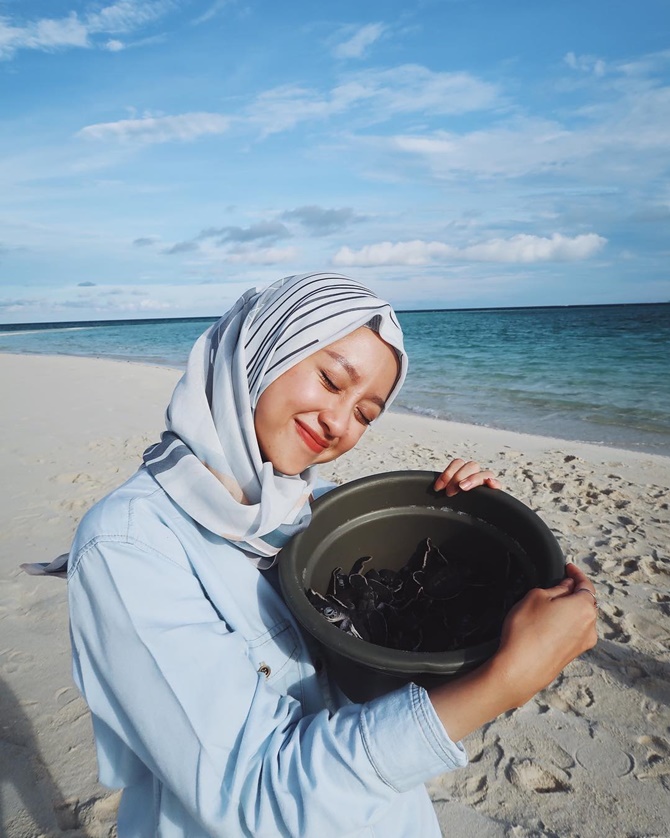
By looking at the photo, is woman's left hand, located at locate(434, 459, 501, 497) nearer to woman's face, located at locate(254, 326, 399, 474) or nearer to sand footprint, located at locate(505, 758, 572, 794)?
woman's face, located at locate(254, 326, 399, 474)

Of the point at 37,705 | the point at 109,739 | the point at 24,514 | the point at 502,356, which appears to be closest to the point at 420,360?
the point at 502,356

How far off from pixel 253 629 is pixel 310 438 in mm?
459

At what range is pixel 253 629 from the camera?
1.26 meters

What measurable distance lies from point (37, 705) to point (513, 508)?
254cm

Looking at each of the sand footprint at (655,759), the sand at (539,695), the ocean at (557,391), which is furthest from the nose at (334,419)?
the ocean at (557,391)

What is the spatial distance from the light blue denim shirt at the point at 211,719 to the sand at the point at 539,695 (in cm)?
162

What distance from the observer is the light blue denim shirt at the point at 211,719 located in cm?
88

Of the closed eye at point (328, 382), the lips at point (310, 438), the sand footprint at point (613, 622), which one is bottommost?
the sand footprint at point (613, 622)

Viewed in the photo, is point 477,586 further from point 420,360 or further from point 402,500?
point 420,360

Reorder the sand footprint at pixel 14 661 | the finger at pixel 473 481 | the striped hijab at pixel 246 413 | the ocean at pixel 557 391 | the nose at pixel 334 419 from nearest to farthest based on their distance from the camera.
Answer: the striped hijab at pixel 246 413, the nose at pixel 334 419, the finger at pixel 473 481, the sand footprint at pixel 14 661, the ocean at pixel 557 391

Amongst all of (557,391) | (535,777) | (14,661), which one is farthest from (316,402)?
(557,391)

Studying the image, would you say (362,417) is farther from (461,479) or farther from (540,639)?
(540,639)

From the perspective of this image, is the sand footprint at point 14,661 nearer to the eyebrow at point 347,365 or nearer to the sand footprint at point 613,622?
the eyebrow at point 347,365

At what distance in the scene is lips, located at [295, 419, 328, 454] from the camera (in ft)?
4.47
